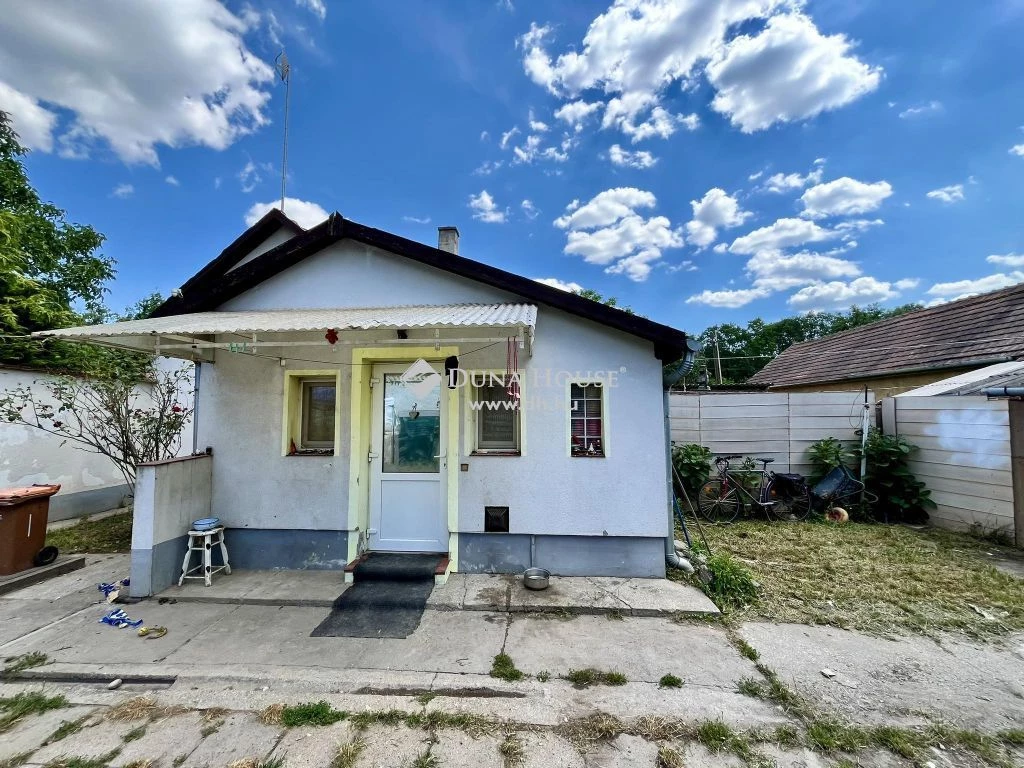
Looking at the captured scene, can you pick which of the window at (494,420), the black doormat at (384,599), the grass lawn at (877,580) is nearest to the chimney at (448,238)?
the window at (494,420)

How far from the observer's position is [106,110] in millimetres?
10805

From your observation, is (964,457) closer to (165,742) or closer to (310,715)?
(310,715)

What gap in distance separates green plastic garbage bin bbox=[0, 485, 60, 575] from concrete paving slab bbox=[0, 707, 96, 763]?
13.1 feet

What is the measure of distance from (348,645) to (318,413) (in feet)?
10.9

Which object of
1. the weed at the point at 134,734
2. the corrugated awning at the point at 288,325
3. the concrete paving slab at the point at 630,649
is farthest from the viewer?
the corrugated awning at the point at 288,325

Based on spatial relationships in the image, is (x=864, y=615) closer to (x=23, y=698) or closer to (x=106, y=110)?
(x=23, y=698)

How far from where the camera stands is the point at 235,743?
2750mm

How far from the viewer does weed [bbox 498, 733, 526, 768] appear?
2.57m

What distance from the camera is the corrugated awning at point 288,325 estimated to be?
14.6 feet

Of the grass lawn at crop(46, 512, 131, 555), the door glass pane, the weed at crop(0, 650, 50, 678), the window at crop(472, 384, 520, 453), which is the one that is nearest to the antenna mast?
the door glass pane

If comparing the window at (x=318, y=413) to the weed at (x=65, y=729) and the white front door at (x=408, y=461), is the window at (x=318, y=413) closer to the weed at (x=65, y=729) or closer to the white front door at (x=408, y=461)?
the white front door at (x=408, y=461)

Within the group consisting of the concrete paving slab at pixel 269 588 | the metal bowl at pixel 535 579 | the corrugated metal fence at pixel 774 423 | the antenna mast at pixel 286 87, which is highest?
the antenna mast at pixel 286 87

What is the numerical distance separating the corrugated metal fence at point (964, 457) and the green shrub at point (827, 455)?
121cm

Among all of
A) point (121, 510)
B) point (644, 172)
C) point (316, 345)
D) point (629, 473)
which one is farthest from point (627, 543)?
point (644, 172)
